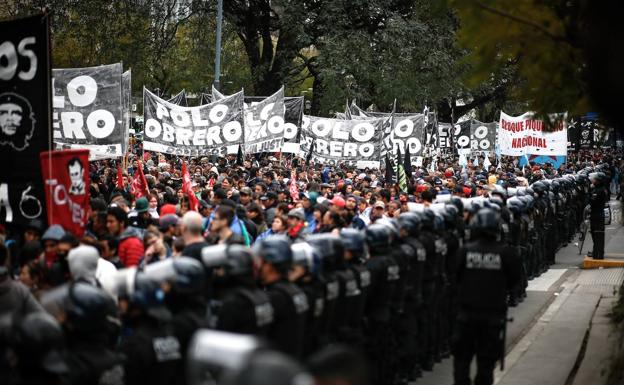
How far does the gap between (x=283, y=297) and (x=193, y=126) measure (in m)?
15.9

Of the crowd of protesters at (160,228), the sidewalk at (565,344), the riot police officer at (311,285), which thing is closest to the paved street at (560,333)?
the sidewalk at (565,344)

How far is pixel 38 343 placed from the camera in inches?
221

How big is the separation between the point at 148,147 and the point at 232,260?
1552cm

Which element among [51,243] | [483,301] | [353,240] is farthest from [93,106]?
[483,301]

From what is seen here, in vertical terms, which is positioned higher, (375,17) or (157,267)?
(375,17)

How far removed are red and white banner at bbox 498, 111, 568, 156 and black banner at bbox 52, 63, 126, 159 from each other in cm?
1591

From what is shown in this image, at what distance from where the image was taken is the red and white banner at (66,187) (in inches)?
398

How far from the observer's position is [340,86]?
40000mm

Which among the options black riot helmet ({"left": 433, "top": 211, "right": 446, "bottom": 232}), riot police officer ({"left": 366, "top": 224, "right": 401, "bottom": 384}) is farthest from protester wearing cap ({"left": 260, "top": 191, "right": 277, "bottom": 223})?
riot police officer ({"left": 366, "top": 224, "right": 401, "bottom": 384})

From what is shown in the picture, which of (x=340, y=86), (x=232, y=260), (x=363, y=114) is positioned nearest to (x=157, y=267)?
(x=232, y=260)

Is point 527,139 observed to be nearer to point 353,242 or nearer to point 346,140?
point 346,140

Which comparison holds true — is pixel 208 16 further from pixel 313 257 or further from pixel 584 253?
pixel 313 257

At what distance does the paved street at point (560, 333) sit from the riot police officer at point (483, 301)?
5.52ft

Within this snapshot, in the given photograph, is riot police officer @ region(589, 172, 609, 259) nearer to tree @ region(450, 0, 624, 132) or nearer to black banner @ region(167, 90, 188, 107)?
tree @ region(450, 0, 624, 132)
